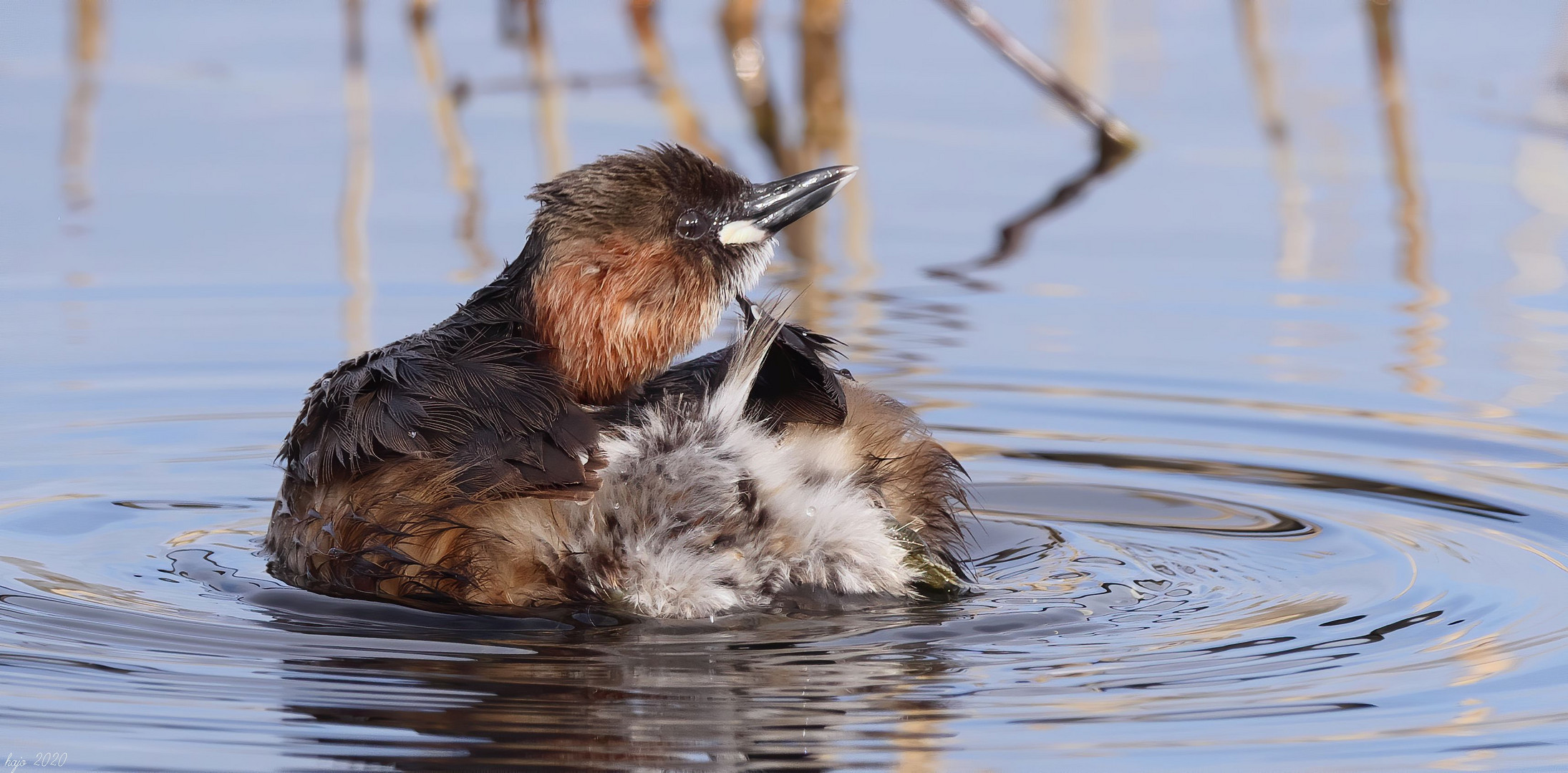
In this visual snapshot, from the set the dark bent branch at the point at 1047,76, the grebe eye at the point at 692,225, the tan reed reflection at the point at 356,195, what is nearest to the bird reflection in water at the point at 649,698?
the grebe eye at the point at 692,225

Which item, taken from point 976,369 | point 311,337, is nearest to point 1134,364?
point 976,369

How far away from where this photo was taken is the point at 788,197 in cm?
489

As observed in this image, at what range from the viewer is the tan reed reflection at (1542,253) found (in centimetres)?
643

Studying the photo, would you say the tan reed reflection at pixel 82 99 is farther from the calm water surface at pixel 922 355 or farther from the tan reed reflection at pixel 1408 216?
the tan reed reflection at pixel 1408 216

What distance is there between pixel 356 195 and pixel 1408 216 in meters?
3.97

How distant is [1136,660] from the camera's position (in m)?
3.97

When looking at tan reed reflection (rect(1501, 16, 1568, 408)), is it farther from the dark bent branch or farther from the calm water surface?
the dark bent branch

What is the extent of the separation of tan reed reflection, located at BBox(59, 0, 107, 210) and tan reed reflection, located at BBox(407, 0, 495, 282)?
1.41 m

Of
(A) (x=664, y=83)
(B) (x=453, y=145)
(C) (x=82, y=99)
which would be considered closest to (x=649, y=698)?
(B) (x=453, y=145)

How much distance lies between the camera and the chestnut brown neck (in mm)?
4465

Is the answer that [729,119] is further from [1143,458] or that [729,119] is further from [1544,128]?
[1143,458]

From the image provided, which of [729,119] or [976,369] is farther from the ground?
[729,119]

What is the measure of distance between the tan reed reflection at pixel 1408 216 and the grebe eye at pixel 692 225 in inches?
100

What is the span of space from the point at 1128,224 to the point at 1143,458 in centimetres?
267
